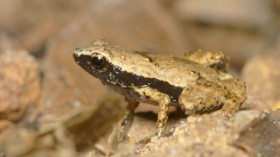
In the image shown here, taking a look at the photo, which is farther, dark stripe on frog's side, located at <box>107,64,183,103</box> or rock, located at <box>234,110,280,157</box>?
dark stripe on frog's side, located at <box>107,64,183,103</box>

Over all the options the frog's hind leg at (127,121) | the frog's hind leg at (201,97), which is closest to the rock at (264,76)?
the frog's hind leg at (127,121)

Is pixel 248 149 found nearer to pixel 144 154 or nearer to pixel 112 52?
pixel 144 154

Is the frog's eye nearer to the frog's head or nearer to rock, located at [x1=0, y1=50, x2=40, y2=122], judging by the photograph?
the frog's head

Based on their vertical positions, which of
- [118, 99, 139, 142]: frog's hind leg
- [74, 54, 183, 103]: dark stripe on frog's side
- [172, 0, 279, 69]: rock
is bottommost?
[118, 99, 139, 142]: frog's hind leg

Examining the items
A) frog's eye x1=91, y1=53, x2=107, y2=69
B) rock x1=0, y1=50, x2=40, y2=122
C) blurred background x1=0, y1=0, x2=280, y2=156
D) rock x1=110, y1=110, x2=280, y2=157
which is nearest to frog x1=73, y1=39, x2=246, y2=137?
frog's eye x1=91, y1=53, x2=107, y2=69

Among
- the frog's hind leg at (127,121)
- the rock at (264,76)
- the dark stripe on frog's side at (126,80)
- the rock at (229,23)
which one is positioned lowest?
the frog's hind leg at (127,121)

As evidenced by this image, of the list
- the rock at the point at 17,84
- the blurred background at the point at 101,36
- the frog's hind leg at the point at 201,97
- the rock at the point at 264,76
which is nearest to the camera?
the frog's hind leg at the point at 201,97

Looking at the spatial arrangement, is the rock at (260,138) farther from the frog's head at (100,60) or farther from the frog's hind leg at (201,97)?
the frog's head at (100,60)

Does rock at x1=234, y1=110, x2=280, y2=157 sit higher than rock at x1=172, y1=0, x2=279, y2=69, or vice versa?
rock at x1=172, y1=0, x2=279, y2=69
